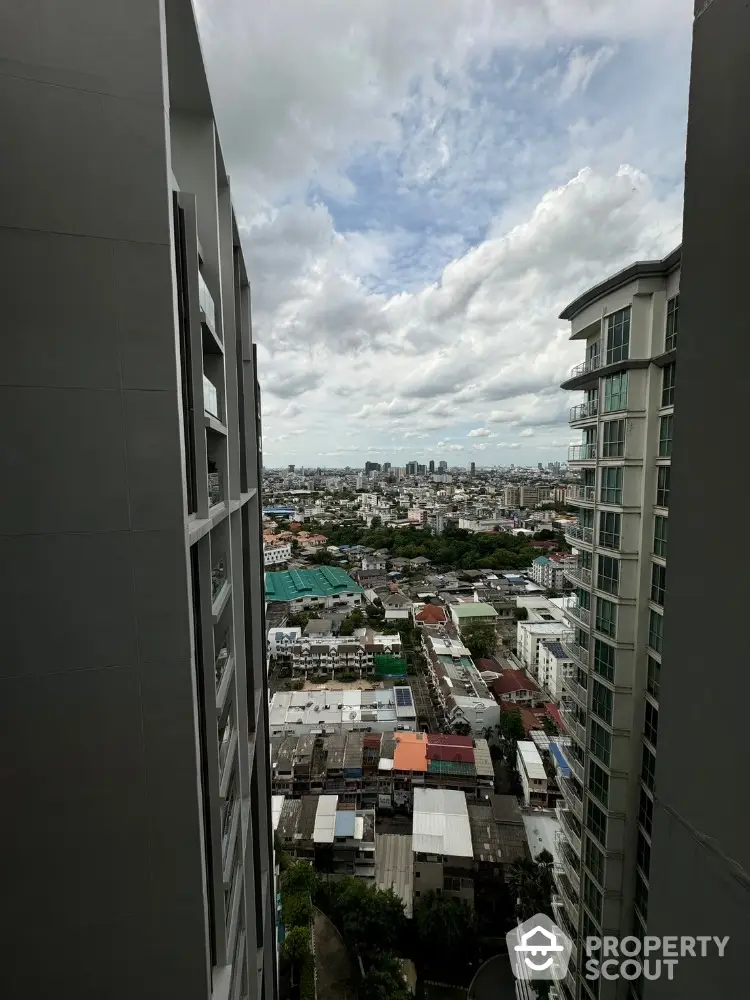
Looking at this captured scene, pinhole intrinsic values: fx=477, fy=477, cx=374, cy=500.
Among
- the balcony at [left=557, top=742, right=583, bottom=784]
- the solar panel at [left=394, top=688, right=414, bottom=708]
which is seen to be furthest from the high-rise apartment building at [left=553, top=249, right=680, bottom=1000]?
the solar panel at [left=394, top=688, right=414, bottom=708]

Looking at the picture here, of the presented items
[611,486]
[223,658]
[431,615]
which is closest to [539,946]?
[611,486]

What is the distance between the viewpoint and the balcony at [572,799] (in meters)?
5.72

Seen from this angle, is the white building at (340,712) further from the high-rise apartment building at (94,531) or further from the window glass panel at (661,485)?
the high-rise apartment building at (94,531)

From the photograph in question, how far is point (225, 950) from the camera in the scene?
9.43 feet

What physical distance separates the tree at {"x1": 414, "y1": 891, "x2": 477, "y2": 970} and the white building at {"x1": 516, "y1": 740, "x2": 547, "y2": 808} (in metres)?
4.08

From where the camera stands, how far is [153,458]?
1.89m

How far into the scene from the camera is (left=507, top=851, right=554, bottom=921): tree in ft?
30.7

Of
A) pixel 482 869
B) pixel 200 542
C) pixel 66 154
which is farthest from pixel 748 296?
pixel 482 869

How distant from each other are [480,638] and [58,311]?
23.8m

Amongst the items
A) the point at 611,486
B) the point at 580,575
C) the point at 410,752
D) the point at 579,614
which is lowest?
the point at 410,752

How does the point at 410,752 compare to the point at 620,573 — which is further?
the point at 410,752

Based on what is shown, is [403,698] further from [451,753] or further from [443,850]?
[443,850]

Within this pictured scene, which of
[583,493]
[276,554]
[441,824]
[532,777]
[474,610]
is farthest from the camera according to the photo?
[276,554]

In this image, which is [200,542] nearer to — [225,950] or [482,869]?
[225,950]
